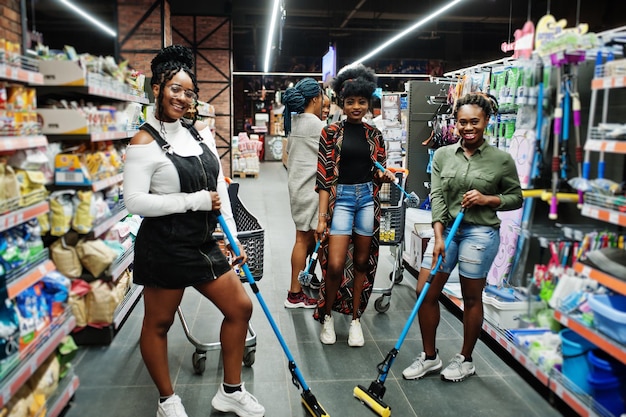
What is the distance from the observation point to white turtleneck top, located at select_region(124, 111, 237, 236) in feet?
7.54

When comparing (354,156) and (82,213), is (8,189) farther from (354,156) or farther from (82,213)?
(354,156)

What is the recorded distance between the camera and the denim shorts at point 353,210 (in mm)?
3574

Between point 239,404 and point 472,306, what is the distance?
1392 millimetres

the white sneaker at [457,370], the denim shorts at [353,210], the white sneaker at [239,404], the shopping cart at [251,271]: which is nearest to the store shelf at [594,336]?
the white sneaker at [457,370]

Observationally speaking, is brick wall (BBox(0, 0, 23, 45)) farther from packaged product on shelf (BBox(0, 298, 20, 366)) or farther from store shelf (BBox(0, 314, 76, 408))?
packaged product on shelf (BBox(0, 298, 20, 366))

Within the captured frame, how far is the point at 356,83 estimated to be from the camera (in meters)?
3.39

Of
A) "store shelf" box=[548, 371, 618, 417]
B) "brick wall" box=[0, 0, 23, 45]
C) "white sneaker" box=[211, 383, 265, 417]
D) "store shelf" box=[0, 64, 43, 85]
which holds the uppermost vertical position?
"brick wall" box=[0, 0, 23, 45]

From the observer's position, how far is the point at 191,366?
339 cm

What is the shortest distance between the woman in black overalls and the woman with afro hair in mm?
1072

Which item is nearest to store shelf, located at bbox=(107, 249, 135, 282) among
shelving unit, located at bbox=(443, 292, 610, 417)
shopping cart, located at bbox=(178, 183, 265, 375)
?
shopping cart, located at bbox=(178, 183, 265, 375)

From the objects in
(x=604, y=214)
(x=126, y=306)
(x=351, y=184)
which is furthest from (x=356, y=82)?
(x=126, y=306)

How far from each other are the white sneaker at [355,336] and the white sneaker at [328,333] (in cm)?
12

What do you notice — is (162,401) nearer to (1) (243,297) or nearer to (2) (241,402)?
(2) (241,402)

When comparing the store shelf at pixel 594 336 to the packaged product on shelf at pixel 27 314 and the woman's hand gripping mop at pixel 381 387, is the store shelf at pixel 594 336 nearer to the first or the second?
the woman's hand gripping mop at pixel 381 387
